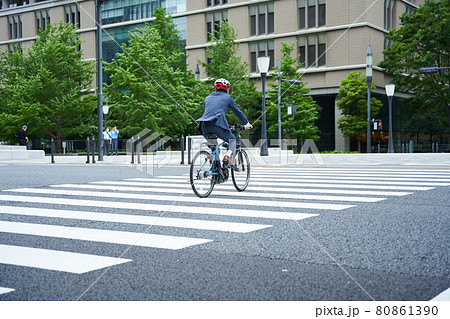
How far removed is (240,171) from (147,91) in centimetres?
2598

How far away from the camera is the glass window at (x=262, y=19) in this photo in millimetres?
45719

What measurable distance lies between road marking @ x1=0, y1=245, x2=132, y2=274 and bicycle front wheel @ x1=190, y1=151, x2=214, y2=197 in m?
3.88

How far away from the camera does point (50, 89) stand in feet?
129

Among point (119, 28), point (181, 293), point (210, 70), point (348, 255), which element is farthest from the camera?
point (119, 28)

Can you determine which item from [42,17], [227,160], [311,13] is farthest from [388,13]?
[227,160]

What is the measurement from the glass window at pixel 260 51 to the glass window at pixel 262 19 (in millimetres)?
1040

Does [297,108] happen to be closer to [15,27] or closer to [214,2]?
[214,2]

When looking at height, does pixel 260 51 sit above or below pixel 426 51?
above

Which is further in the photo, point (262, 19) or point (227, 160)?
point (262, 19)

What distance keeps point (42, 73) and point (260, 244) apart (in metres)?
37.5

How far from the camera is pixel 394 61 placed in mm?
39125

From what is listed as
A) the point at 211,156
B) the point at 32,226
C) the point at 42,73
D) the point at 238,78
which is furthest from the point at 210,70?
the point at 32,226

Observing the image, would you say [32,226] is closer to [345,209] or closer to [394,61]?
[345,209]

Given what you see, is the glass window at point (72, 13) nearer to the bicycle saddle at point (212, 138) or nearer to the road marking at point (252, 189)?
the road marking at point (252, 189)
